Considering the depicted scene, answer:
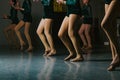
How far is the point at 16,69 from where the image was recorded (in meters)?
5.14

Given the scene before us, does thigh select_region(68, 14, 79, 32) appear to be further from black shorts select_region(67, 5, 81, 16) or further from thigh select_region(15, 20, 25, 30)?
thigh select_region(15, 20, 25, 30)

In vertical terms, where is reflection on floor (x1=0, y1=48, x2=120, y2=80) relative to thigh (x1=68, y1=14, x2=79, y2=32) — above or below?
below

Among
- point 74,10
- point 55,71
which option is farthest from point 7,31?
point 55,71

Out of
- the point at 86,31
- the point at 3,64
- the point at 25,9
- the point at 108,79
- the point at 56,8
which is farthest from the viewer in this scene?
the point at 56,8

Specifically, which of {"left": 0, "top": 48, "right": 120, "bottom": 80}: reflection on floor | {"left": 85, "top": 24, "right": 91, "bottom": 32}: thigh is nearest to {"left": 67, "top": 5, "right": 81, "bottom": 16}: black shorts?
{"left": 0, "top": 48, "right": 120, "bottom": 80}: reflection on floor

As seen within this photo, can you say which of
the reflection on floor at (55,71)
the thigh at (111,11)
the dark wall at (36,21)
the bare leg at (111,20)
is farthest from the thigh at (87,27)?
the thigh at (111,11)

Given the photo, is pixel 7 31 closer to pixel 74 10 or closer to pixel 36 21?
pixel 36 21

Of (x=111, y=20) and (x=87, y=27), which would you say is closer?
(x=111, y=20)

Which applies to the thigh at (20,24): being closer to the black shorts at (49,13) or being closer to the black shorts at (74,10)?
the black shorts at (49,13)

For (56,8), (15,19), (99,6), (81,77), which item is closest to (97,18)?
(99,6)

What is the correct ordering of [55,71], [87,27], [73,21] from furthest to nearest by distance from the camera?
[87,27] → [73,21] → [55,71]

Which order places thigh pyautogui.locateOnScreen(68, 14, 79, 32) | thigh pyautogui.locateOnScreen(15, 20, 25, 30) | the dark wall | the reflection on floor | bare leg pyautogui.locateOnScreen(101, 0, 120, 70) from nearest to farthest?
the reflection on floor, bare leg pyautogui.locateOnScreen(101, 0, 120, 70), thigh pyautogui.locateOnScreen(68, 14, 79, 32), thigh pyautogui.locateOnScreen(15, 20, 25, 30), the dark wall

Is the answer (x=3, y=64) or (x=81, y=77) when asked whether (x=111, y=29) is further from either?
(x=3, y=64)

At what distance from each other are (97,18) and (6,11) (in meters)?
2.75
